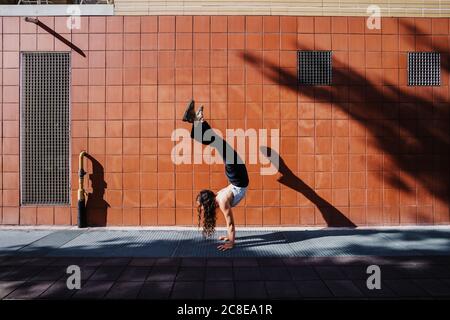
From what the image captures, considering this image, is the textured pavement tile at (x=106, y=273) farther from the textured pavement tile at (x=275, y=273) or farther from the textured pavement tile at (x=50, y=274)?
the textured pavement tile at (x=275, y=273)

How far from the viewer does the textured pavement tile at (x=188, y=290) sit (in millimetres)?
3719

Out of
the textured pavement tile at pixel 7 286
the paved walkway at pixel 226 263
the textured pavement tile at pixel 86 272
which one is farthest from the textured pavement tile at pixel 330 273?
the textured pavement tile at pixel 7 286

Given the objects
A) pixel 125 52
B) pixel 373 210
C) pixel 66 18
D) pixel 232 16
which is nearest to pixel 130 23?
pixel 125 52

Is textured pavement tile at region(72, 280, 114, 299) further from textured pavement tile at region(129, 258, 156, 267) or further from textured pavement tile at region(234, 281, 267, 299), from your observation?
textured pavement tile at region(234, 281, 267, 299)

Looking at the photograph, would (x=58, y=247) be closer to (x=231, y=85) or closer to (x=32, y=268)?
(x=32, y=268)

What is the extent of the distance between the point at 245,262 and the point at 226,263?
0.28m

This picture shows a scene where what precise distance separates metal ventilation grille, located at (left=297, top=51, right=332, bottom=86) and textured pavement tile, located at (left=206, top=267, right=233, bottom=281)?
423cm

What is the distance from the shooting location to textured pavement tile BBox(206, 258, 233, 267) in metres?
4.66

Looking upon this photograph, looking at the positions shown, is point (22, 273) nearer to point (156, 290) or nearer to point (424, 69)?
point (156, 290)

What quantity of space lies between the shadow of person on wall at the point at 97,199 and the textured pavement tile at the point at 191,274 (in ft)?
9.86

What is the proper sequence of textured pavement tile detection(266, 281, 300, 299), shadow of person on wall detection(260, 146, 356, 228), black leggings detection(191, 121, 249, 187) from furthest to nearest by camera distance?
shadow of person on wall detection(260, 146, 356, 228), black leggings detection(191, 121, 249, 187), textured pavement tile detection(266, 281, 300, 299)

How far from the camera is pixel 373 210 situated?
22.4 feet

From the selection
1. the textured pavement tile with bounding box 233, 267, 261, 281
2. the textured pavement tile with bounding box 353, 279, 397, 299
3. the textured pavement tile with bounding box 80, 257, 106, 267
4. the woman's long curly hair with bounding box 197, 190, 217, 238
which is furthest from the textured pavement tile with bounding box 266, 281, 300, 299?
the textured pavement tile with bounding box 80, 257, 106, 267

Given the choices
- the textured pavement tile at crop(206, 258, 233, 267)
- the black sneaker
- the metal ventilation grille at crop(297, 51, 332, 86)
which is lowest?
the textured pavement tile at crop(206, 258, 233, 267)
